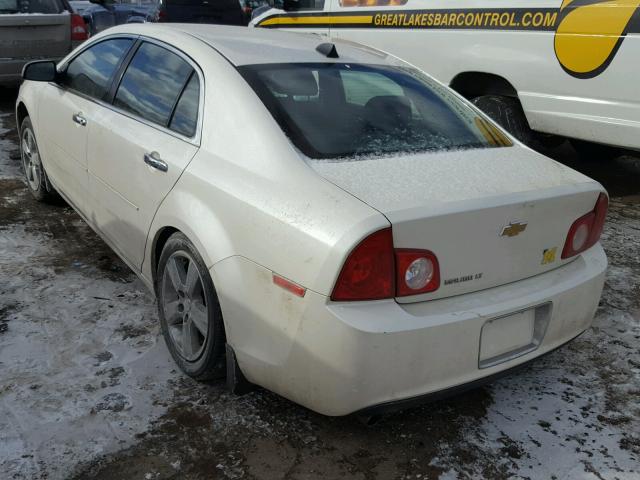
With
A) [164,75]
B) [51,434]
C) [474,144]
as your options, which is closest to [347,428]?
[51,434]

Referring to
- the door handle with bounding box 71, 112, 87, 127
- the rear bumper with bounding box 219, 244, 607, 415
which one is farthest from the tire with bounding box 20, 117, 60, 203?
the rear bumper with bounding box 219, 244, 607, 415

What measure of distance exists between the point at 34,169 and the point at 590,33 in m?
4.21

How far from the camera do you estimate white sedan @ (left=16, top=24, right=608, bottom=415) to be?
7.00 ft

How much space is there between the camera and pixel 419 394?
2.24m

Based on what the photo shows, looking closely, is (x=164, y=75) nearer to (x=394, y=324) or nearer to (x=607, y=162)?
(x=394, y=324)

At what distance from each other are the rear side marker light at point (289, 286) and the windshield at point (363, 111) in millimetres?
513

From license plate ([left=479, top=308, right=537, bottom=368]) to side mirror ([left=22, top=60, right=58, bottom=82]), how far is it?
10.4ft

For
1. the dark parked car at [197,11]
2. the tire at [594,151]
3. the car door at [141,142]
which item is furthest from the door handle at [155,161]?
the dark parked car at [197,11]

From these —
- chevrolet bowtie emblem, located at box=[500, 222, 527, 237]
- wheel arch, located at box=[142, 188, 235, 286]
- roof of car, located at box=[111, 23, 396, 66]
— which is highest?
roof of car, located at box=[111, 23, 396, 66]

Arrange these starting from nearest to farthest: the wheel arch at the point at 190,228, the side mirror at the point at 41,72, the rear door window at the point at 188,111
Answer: the wheel arch at the point at 190,228 → the rear door window at the point at 188,111 → the side mirror at the point at 41,72

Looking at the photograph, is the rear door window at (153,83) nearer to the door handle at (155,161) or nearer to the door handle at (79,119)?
the door handle at (155,161)

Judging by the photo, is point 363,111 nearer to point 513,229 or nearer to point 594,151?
point 513,229

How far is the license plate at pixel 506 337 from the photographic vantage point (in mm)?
2322

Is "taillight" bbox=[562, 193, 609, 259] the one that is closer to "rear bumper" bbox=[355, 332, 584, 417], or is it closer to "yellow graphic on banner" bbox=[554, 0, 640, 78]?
"rear bumper" bbox=[355, 332, 584, 417]
